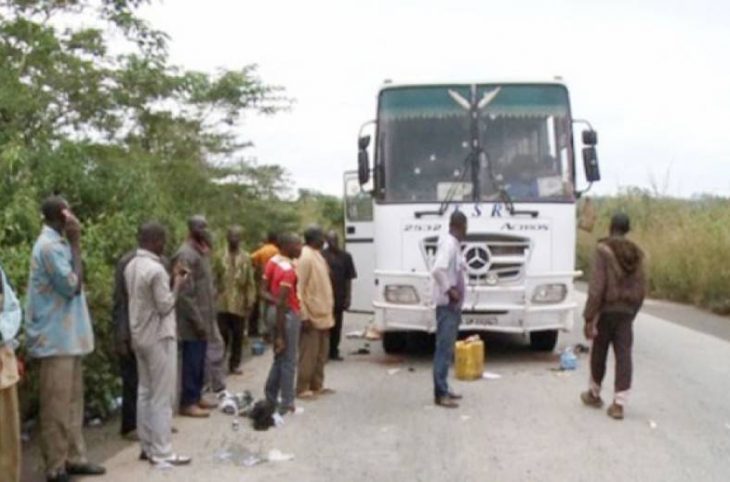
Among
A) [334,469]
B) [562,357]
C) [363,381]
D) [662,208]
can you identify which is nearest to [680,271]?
[662,208]

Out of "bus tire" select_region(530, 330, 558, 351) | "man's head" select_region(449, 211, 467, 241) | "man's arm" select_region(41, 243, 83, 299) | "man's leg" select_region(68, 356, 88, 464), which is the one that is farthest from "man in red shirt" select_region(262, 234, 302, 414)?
"bus tire" select_region(530, 330, 558, 351)

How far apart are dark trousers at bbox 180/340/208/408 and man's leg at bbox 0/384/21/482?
3050 mm

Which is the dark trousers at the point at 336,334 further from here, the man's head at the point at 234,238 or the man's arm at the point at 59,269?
the man's arm at the point at 59,269

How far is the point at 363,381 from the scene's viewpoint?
1135 centimetres

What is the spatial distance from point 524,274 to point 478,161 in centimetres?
148

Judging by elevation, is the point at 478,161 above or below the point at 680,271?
above

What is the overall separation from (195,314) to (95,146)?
4060 millimetres

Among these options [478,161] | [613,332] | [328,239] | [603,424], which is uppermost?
[478,161]

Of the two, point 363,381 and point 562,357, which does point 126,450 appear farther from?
point 562,357

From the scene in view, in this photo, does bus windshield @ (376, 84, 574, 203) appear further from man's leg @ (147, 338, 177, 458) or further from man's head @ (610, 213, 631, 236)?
man's leg @ (147, 338, 177, 458)

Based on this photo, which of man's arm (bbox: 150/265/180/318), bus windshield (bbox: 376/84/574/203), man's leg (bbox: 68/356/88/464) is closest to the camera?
man's leg (bbox: 68/356/88/464)

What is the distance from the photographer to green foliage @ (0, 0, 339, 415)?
8.88 meters

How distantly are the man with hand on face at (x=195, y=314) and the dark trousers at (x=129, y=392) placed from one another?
2.79 ft

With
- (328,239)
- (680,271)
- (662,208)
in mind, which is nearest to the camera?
(328,239)
